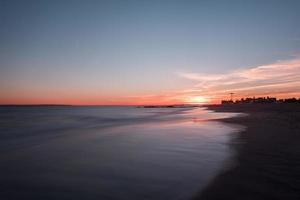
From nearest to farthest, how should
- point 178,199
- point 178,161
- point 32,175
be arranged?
1. point 178,199
2. point 32,175
3. point 178,161

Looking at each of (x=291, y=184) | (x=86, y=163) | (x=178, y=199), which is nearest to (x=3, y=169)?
(x=86, y=163)

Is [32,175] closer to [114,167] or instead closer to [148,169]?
[114,167]

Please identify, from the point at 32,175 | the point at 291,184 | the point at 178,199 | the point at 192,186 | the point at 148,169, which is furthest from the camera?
the point at 148,169

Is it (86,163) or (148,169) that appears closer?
(148,169)

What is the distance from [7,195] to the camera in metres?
6.12

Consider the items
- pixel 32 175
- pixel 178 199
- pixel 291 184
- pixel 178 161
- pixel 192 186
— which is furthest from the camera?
pixel 178 161

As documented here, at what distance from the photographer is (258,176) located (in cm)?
686

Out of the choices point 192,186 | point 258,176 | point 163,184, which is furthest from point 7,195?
point 258,176

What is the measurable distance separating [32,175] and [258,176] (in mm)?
7085

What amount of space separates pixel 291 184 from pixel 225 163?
2.83 metres

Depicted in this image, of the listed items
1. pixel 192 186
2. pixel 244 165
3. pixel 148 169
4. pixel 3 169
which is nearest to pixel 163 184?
pixel 192 186

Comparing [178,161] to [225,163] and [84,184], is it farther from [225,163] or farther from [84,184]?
[84,184]

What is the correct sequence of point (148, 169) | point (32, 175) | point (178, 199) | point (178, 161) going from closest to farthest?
point (178, 199), point (32, 175), point (148, 169), point (178, 161)

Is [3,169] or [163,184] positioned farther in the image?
[3,169]
